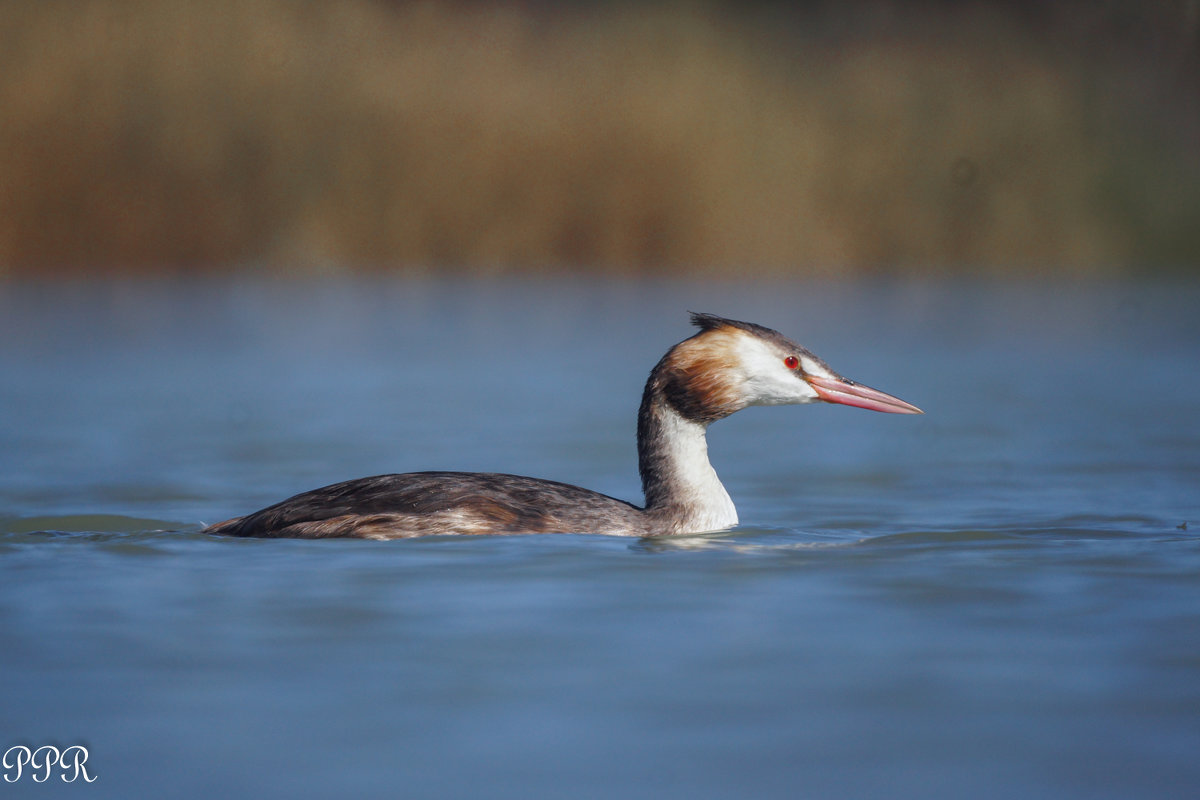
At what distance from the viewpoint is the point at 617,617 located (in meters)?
5.80

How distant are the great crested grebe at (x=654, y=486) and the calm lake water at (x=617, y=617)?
0.53 feet

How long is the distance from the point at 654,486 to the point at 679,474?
141 mm

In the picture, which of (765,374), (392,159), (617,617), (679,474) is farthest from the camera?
(392,159)

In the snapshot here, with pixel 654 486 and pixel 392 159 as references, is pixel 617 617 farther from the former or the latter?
pixel 392 159

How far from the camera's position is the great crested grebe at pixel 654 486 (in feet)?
24.2

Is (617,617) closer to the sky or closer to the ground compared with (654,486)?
closer to the ground

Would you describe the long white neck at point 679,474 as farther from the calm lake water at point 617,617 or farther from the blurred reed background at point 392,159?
the blurred reed background at point 392,159

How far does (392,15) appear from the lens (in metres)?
34.3

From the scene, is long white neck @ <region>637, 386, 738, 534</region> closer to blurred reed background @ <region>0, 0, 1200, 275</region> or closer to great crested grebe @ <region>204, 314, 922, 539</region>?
great crested grebe @ <region>204, 314, 922, 539</region>

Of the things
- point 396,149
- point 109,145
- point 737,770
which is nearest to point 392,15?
point 396,149

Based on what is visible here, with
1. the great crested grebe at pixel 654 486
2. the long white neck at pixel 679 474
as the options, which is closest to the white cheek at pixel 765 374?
the great crested grebe at pixel 654 486

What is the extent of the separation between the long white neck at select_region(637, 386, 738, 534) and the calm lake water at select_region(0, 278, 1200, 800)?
24 cm

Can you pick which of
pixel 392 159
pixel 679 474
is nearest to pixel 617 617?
pixel 679 474

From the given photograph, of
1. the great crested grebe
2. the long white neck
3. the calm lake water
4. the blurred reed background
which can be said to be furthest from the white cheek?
the blurred reed background
